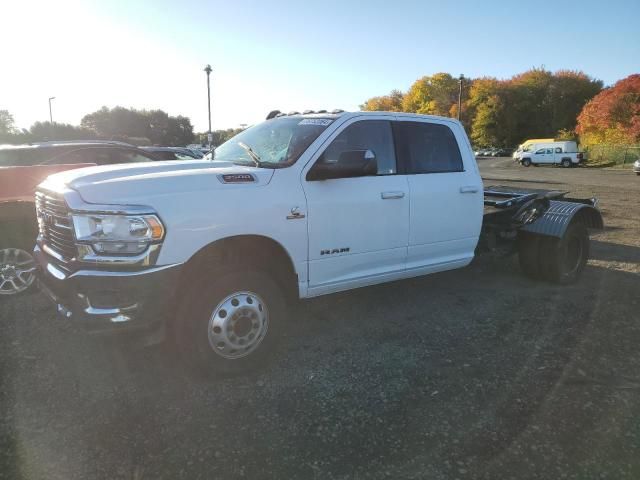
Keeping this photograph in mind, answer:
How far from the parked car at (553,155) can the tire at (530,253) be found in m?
41.9

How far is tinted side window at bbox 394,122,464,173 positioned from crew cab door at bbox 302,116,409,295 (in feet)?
0.50

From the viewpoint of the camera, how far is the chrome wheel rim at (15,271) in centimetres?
497

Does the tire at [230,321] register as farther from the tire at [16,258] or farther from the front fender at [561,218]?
the front fender at [561,218]

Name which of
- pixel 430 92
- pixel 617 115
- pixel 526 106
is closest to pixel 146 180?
pixel 617 115

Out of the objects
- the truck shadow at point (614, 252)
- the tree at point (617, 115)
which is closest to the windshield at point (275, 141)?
the truck shadow at point (614, 252)

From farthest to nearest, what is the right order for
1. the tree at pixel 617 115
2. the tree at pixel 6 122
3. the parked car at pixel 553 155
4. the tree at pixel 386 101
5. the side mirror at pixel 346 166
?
the tree at pixel 386 101 → the tree at pixel 6 122 → the tree at pixel 617 115 → the parked car at pixel 553 155 → the side mirror at pixel 346 166

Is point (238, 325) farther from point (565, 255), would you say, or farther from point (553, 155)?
point (553, 155)

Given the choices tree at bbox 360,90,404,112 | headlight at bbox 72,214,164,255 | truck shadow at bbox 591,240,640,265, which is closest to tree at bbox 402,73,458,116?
tree at bbox 360,90,404,112

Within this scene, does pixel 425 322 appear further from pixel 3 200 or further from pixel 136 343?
pixel 3 200

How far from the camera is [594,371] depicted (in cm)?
369

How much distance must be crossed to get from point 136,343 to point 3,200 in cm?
317

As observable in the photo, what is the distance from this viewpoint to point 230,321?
3.38 metres

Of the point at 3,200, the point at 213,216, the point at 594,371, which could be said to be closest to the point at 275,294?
the point at 213,216

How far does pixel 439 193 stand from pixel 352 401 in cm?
230
